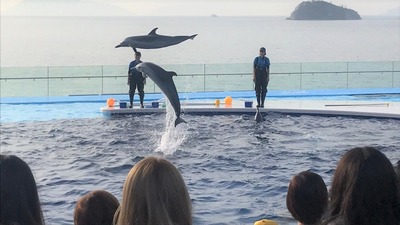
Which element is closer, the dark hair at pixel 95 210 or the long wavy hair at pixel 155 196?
the long wavy hair at pixel 155 196

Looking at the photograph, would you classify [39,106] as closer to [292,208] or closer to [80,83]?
[80,83]

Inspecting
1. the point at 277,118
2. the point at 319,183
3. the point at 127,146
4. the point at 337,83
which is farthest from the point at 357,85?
the point at 319,183

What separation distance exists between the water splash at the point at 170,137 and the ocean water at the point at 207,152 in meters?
0.02

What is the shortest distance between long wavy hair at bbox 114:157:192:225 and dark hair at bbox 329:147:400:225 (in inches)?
32.1

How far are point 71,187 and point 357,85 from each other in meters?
23.1

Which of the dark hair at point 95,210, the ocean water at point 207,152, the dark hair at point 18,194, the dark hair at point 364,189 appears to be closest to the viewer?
the dark hair at point 18,194

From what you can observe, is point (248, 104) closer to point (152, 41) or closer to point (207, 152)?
point (207, 152)

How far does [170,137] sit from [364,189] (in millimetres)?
12531

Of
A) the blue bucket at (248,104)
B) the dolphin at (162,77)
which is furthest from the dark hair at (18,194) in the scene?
the blue bucket at (248,104)

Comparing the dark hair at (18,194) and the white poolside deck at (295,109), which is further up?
the dark hair at (18,194)

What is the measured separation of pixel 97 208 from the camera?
152 inches

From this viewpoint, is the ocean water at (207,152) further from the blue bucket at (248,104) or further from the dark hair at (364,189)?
the dark hair at (364,189)

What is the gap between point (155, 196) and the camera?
11.0 ft

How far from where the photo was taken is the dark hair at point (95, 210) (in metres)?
3.84
